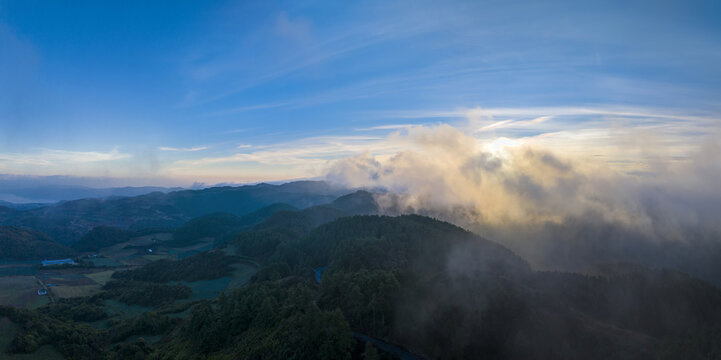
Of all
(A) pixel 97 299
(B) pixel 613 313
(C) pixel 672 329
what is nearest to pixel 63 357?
(A) pixel 97 299

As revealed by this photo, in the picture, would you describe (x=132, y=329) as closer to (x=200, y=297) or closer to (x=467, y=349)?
(x=200, y=297)

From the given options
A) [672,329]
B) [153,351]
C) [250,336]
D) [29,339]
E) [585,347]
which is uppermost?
[585,347]

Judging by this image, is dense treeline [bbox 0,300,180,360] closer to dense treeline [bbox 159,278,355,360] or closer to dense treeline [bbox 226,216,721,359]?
dense treeline [bbox 159,278,355,360]

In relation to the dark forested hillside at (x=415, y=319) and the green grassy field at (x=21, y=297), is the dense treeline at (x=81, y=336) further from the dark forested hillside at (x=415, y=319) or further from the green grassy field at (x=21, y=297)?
the green grassy field at (x=21, y=297)

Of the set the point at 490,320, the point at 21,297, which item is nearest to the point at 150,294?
the point at 21,297

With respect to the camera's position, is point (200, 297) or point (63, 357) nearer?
point (63, 357)

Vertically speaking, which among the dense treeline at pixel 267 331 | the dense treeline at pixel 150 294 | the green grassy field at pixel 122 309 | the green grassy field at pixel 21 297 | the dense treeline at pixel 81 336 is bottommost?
the green grassy field at pixel 122 309

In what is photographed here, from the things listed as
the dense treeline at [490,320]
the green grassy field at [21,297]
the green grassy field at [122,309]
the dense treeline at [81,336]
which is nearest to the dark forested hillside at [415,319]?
the dense treeline at [490,320]

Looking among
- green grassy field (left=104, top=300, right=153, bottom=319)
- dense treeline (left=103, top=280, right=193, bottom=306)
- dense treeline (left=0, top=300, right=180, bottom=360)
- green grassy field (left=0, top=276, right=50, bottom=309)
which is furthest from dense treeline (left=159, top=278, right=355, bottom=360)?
green grassy field (left=0, top=276, right=50, bottom=309)
